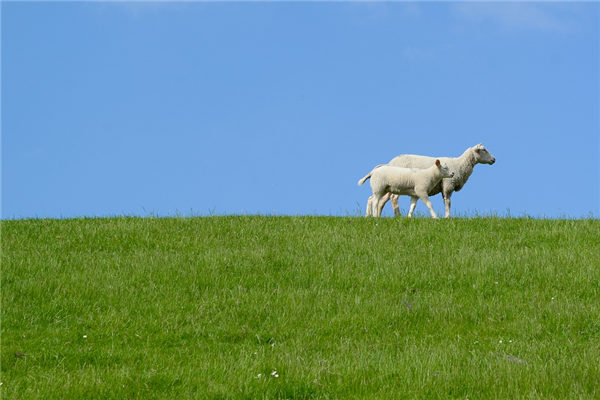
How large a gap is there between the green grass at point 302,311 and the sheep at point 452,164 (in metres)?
3.58

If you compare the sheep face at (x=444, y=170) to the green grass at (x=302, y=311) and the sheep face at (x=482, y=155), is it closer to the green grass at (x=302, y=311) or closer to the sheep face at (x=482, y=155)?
the sheep face at (x=482, y=155)

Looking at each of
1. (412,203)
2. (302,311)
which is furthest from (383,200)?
(302,311)

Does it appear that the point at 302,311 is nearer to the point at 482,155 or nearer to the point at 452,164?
the point at 452,164

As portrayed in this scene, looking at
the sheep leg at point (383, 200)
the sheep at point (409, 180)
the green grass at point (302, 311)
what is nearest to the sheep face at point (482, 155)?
the sheep at point (409, 180)

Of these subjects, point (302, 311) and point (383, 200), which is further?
point (383, 200)

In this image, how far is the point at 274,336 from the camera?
9.33 meters

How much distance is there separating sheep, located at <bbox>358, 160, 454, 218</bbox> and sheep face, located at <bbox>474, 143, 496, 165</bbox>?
2.36 metres

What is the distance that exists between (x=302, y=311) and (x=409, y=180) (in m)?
8.79

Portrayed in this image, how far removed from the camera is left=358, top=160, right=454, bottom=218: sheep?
18.1 m

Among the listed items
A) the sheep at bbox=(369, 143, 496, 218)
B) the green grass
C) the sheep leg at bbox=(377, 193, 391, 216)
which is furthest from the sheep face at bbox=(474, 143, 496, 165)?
the green grass

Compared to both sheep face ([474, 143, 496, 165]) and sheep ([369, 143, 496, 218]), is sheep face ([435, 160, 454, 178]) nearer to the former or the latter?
sheep ([369, 143, 496, 218])

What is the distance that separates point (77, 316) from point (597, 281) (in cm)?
840

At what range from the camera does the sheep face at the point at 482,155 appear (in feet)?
67.8

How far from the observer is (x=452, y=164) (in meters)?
20.3
